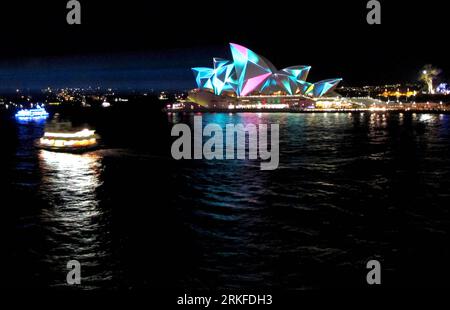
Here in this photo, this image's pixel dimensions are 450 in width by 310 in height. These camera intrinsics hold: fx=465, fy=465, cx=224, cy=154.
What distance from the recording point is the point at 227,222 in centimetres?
1473

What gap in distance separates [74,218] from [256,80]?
78412 mm

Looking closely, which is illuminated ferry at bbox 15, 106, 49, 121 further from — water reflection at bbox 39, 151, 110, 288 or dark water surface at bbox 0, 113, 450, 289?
water reflection at bbox 39, 151, 110, 288

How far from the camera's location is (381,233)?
13.6 meters

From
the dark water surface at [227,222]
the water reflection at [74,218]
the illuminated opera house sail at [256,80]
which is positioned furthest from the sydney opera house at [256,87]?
the water reflection at [74,218]

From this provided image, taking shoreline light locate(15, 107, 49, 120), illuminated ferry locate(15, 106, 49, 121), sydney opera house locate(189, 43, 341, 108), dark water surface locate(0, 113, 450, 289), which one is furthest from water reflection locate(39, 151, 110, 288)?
shoreline light locate(15, 107, 49, 120)

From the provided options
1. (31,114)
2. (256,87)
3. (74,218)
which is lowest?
(74,218)

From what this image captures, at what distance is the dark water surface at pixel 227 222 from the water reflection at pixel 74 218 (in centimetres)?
5

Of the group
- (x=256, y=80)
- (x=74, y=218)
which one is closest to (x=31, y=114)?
(x=256, y=80)

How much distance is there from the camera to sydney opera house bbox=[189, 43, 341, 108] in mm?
91625

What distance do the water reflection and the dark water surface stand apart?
5 centimetres

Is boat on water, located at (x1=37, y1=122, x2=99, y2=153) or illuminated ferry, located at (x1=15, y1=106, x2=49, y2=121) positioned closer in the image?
boat on water, located at (x1=37, y1=122, x2=99, y2=153)

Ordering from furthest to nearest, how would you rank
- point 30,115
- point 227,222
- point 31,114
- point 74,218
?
point 31,114, point 30,115, point 74,218, point 227,222

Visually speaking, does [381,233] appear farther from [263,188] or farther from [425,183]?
[425,183]

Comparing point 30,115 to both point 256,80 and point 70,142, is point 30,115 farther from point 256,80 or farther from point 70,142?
point 70,142
